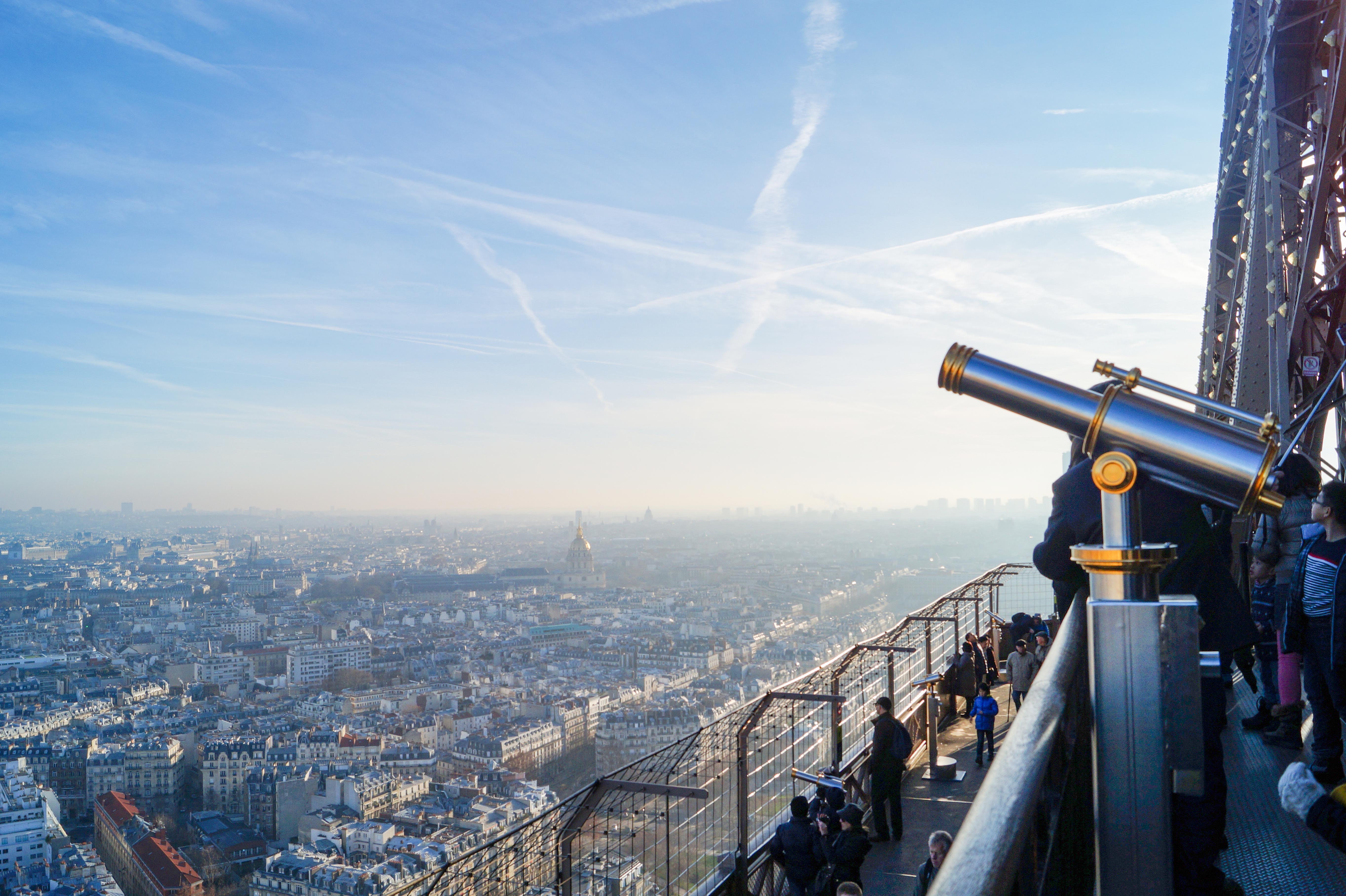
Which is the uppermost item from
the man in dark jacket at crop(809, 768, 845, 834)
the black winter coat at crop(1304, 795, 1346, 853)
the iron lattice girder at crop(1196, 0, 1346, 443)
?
the iron lattice girder at crop(1196, 0, 1346, 443)

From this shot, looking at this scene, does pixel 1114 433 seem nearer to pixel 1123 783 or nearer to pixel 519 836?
pixel 1123 783

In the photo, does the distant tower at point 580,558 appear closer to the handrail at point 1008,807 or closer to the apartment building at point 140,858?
the apartment building at point 140,858

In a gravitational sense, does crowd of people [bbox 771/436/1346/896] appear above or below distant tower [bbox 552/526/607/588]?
above

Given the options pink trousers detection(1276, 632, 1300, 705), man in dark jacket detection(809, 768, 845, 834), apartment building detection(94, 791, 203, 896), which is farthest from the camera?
apartment building detection(94, 791, 203, 896)

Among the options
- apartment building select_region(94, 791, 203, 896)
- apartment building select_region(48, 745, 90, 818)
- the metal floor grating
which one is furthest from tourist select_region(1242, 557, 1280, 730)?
apartment building select_region(48, 745, 90, 818)

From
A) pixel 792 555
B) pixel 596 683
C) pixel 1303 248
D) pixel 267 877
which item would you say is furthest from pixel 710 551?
pixel 1303 248

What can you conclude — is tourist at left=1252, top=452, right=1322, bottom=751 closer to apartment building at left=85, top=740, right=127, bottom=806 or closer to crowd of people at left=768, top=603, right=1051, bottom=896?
crowd of people at left=768, top=603, right=1051, bottom=896

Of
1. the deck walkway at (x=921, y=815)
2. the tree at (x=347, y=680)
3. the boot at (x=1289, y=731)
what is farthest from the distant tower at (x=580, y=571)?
the boot at (x=1289, y=731)

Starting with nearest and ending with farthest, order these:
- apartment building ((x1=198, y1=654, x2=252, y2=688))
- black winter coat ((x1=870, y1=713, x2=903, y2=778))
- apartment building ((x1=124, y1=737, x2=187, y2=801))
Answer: black winter coat ((x1=870, y1=713, x2=903, y2=778)) < apartment building ((x1=124, y1=737, x2=187, y2=801)) < apartment building ((x1=198, y1=654, x2=252, y2=688))
